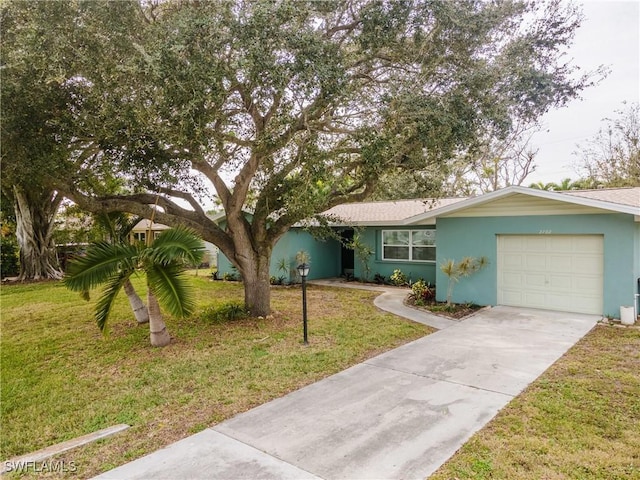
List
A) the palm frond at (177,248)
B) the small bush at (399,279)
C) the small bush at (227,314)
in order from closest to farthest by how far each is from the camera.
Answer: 1. the palm frond at (177,248)
2. the small bush at (227,314)
3. the small bush at (399,279)

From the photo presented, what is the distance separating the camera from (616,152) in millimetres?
22750

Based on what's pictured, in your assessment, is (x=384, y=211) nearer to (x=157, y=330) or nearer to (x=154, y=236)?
(x=154, y=236)

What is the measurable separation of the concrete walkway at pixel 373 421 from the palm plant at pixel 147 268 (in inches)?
112

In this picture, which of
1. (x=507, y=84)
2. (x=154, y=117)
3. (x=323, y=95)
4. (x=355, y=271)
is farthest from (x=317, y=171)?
(x=355, y=271)

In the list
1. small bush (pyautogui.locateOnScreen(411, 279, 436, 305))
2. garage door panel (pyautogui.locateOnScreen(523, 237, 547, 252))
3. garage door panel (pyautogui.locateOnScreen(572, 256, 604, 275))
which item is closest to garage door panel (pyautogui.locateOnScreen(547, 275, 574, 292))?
garage door panel (pyautogui.locateOnScreen(572, 256, 604, 275))

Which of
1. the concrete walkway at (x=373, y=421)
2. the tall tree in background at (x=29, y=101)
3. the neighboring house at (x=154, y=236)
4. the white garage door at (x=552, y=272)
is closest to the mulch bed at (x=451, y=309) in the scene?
the white garage door at (x=552, y=272)

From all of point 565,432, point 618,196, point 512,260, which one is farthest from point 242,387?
point 618,196

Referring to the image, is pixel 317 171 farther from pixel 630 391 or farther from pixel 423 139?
pixel 630 391

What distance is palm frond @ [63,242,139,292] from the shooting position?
21.3 ft

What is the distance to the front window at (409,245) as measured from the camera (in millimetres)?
14586

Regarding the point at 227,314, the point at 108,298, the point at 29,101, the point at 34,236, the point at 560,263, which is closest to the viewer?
the point at 29,101

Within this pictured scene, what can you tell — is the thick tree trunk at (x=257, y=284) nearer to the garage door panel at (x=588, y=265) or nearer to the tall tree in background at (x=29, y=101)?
the tall tree in background at (x=29, y=101)

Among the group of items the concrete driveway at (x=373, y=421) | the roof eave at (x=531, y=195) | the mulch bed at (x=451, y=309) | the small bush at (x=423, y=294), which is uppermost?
the roof eave at (x=531, y=195)

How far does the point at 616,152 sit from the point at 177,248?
26.1 metres
